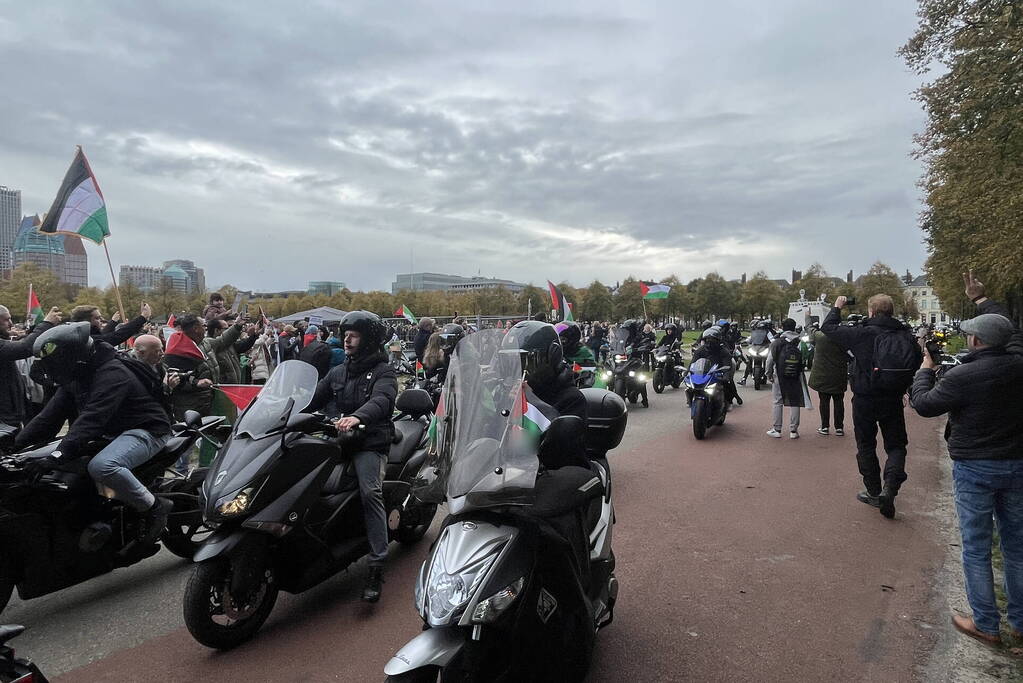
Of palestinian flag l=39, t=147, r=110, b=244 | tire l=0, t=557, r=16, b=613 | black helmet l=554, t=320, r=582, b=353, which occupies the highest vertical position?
palestinian flag l=39, t=147, r=110, b=244

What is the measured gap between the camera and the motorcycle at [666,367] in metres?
14.6

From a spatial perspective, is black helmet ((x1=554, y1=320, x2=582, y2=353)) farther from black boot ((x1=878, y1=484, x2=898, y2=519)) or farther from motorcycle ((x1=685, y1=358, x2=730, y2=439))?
black boot ((x1=878, y1=484, x2=898, y2=519))

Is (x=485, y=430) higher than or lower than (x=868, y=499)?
higher

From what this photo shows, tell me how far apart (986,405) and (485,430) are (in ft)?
9.40

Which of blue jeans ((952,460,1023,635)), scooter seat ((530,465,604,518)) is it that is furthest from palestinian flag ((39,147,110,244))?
blue jeans ((952,460,1023,635))

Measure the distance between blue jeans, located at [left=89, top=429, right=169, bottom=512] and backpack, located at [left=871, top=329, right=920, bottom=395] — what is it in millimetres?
5802

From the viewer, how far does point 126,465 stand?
3.91 meters

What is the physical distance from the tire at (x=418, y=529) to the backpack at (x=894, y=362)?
159 inches

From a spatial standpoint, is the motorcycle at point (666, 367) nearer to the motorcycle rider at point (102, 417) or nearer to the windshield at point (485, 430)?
the motorcycle rider at point (102, 417)

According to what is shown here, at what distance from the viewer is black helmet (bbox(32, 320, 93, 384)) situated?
392 centimetres

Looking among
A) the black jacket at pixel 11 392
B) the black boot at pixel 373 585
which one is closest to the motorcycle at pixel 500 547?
the black boot at pixel 373 585

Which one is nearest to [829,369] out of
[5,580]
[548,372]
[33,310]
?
[548,372]

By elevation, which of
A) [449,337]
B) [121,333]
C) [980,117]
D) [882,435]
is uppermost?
[980,117]

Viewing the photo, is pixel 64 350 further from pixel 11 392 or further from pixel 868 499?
pixel 868 499
